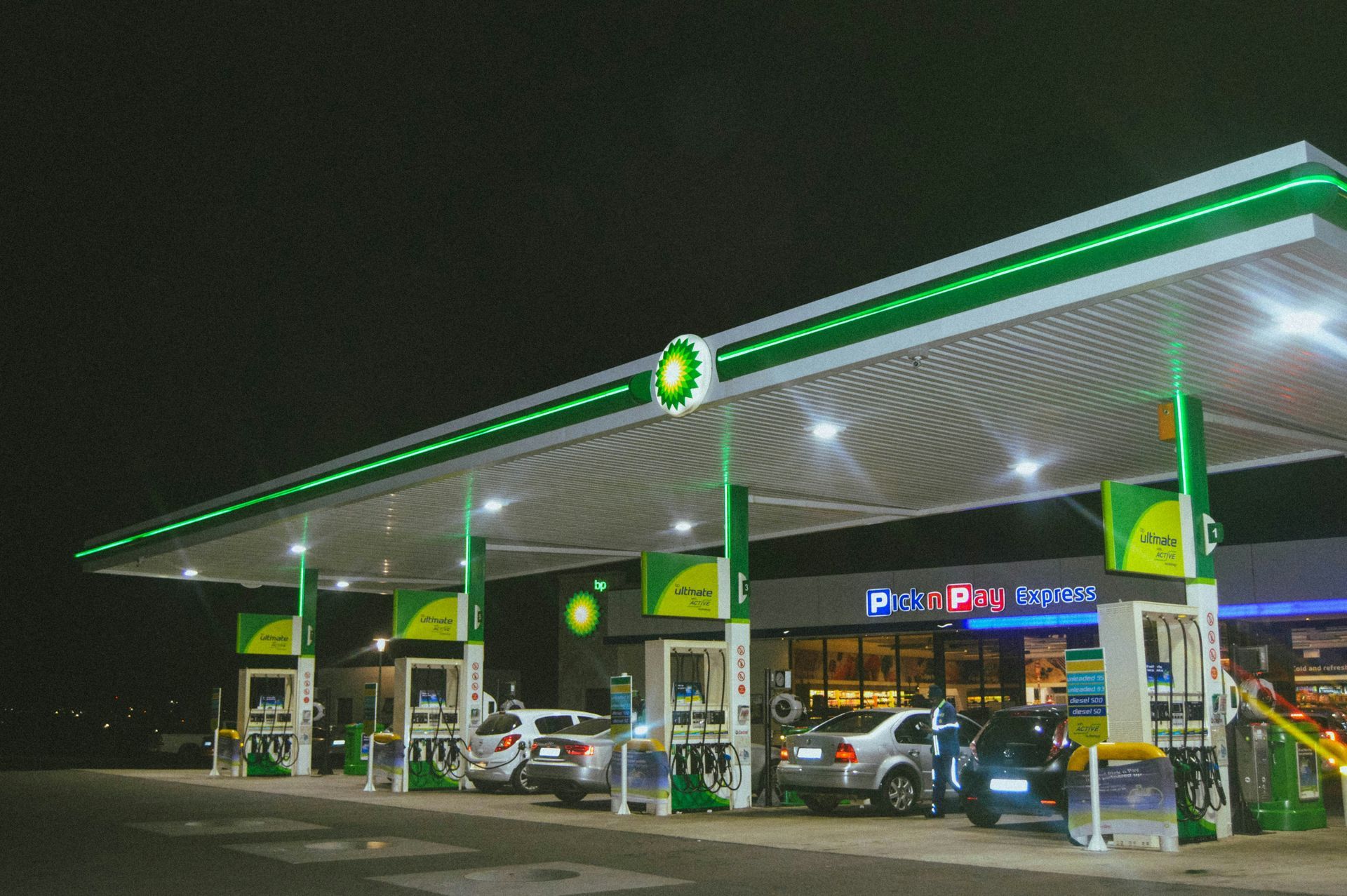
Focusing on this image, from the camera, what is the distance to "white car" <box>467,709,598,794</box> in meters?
18.1

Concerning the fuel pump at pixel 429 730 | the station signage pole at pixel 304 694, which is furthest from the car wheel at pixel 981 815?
the station signage pole at pixel 304 694

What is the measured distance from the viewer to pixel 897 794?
14180 mm

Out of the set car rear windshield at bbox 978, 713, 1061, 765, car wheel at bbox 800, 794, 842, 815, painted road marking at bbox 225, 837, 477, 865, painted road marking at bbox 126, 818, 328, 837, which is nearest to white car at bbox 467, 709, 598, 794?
car wheel at bbox 800, 794, 842, 815

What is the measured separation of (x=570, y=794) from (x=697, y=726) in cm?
216

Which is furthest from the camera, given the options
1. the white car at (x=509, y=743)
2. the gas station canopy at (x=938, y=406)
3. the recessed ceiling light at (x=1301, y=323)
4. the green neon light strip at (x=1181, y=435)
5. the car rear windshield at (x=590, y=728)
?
the white car at (x=509, y=743)

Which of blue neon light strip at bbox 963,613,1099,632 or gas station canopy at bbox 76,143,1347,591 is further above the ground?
gas station canopy at bbox 76,143,1347,591

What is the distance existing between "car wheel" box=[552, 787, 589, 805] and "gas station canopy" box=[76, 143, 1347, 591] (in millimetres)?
4104

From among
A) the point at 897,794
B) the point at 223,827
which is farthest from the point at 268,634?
the point at 897,794

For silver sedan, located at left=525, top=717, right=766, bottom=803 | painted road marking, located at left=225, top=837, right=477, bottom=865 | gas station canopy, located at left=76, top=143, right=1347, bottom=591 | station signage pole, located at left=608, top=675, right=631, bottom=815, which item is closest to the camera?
gas station canopy, located at left=76, top=143, right=1347, bottom=591

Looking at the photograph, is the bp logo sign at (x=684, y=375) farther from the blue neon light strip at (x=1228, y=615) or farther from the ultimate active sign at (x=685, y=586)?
the blue neon light strip at (x=1228, y=615)

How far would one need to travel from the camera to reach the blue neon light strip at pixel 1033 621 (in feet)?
73.4

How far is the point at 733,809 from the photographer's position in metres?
15.6

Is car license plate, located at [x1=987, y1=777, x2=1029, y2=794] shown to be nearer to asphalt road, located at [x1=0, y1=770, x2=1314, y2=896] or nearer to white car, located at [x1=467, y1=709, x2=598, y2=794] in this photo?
asphalt road, located at [x1=0, y1=770, x2=1314, y2=896]

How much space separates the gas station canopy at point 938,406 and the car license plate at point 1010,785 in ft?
12.3
